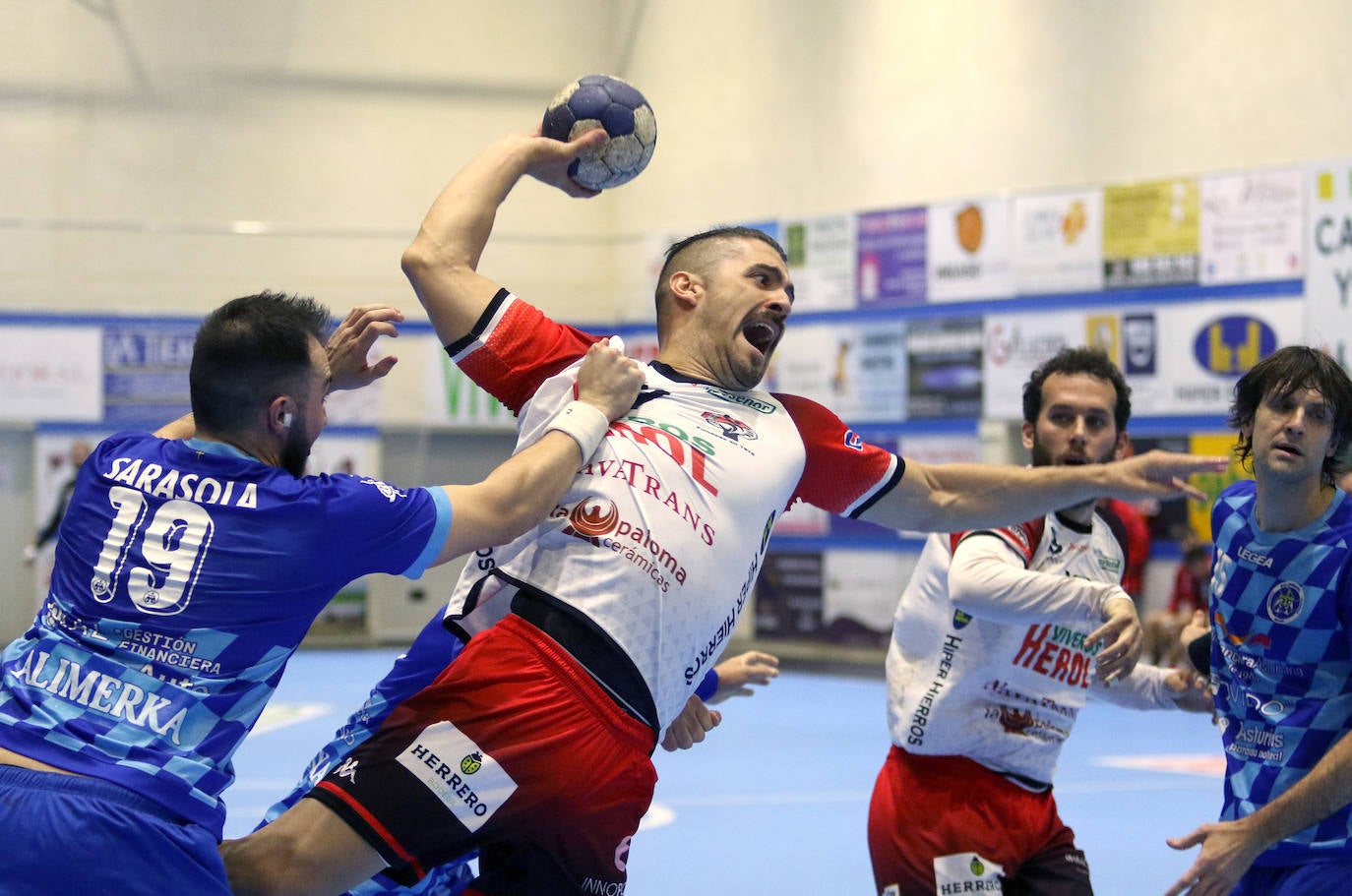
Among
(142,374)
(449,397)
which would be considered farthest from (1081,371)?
(142,374)

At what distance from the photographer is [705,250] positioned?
3.80 m

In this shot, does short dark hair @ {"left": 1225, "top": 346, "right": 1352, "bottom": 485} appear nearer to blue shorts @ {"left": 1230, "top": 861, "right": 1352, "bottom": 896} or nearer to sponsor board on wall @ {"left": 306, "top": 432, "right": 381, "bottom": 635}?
blue shorts @ {"left": 1230, "top": 861, "right": 1352, "bottom": 896}

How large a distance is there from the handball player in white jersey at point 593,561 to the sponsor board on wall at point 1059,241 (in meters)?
11.7

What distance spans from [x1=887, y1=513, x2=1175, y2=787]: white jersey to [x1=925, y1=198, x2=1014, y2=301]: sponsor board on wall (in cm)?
1124

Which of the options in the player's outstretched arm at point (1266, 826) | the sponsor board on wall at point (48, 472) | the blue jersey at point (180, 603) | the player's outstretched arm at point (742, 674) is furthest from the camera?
the sponsor board on wall at point (48, 472)

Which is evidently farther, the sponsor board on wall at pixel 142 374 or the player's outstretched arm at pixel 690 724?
the sponsor board on wall at pixel 142 374

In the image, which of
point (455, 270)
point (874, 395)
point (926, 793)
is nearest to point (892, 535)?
point (874, 395)

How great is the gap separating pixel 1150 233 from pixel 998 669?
11.1m

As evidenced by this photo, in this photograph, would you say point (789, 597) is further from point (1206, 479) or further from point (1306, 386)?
point (1306, 386)

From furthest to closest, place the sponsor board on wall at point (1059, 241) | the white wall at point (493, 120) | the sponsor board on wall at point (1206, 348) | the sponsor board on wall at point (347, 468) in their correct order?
the sponsor board on wall at point (347, 468) → the white wall at point (493, 120) → the sponsor board on wall at point (1059, 241) → the sponsor board on wall at point (1206, 348)

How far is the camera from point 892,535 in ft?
52.1

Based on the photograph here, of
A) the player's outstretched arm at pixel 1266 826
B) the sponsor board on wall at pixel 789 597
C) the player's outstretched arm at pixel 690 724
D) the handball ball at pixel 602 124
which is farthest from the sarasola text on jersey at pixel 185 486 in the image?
the sponsor board on wall at pixel 789 597

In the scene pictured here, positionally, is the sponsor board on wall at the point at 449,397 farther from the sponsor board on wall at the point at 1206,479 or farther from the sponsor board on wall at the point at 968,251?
the sponsor board on wall at the point at 1206,479

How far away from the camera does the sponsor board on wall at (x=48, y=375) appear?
1712 centimetres
